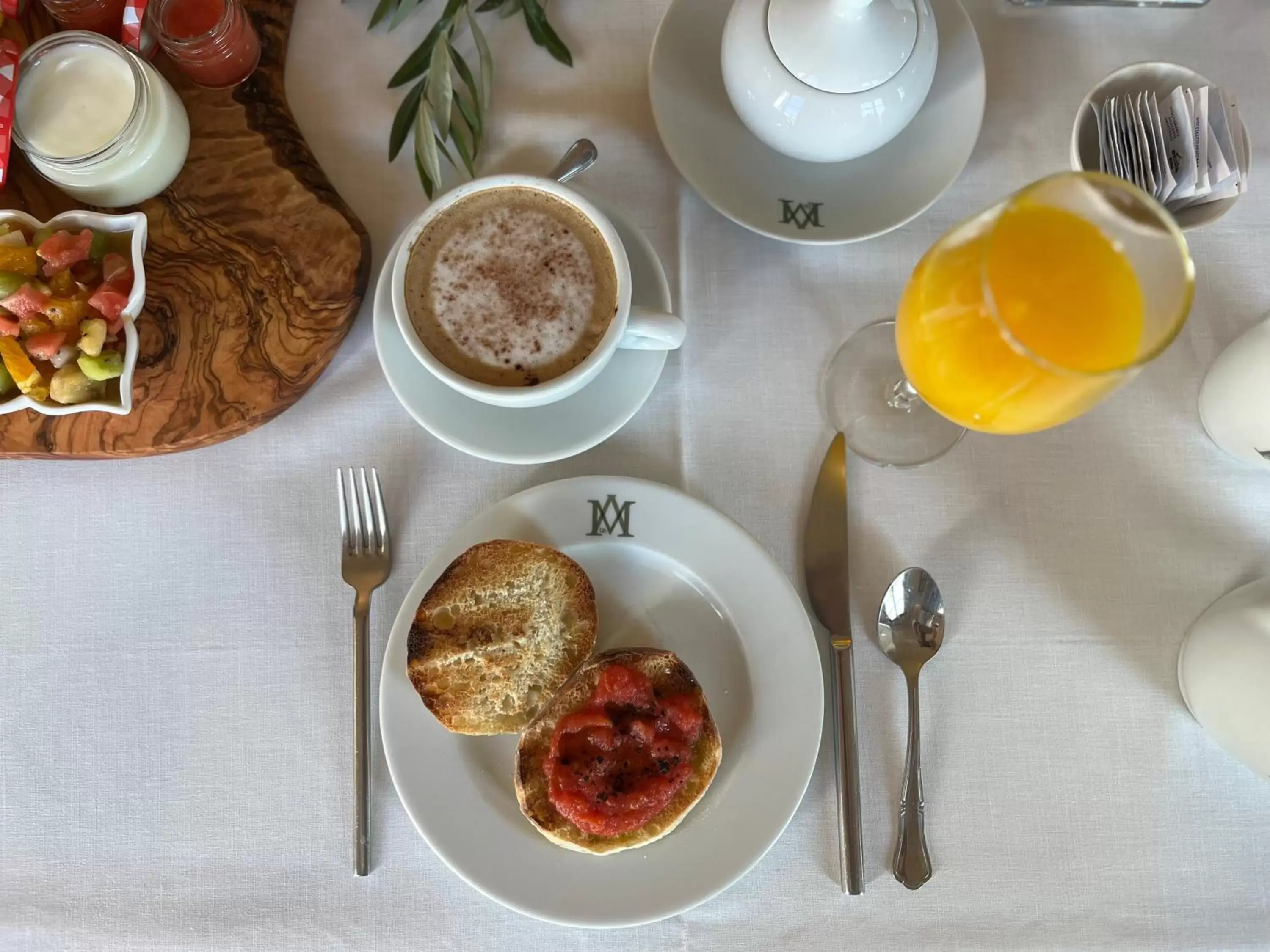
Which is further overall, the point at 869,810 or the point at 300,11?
the point at 300,11

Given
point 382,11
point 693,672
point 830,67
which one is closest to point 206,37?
point 382,11

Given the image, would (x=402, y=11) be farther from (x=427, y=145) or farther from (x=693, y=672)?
(x=693, y=672)

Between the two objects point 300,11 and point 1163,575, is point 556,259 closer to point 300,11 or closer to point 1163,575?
point 300,11

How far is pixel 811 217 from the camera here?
1.09 metres

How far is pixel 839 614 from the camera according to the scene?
1029 millimetres

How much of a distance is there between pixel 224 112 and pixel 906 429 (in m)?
0.94

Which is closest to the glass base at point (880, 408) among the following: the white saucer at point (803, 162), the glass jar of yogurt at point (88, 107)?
the white saucer at point (803, 162)

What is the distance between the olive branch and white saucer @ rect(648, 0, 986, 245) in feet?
0.54

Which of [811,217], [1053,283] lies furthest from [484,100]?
[1053,283]

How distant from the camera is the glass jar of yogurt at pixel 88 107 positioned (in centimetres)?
98

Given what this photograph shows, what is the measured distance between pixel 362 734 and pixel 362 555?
21 cm

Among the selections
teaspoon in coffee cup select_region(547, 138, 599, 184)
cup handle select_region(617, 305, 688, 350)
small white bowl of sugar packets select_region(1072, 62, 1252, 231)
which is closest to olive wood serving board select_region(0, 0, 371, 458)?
teaspoon in coffee cup select_region(547, 138, 599, 184)

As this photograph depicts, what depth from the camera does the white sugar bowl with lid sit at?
0.93 metres

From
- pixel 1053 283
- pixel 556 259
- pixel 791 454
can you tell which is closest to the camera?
pixel 1053 283
